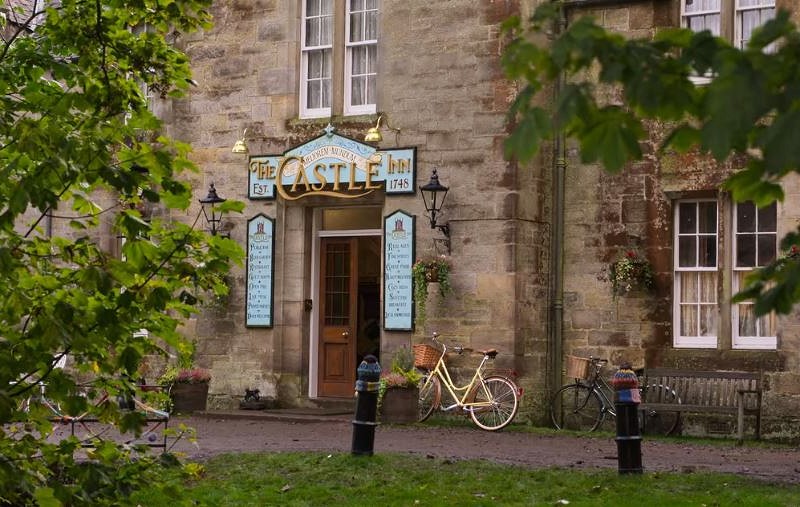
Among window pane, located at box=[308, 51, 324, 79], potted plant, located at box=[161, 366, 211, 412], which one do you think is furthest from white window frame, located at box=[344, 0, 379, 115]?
potted plant, located at box=[161, 366, 211, 412]

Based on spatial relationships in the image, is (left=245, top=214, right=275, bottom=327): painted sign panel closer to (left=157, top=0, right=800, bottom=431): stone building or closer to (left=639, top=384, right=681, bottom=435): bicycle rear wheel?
(left=157, top=0, right=800, bottom=431): stone building

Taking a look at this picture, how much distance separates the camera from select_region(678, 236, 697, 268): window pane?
16984 millimetres

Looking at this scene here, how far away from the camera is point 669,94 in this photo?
3.60 meters

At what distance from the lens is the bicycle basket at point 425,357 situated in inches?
685

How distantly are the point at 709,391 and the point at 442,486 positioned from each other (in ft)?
20.7

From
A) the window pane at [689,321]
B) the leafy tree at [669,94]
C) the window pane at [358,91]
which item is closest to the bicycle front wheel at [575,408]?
the window pane at [689,321]

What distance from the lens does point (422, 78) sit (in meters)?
18.3

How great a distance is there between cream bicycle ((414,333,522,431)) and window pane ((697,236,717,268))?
→ 2794 mm

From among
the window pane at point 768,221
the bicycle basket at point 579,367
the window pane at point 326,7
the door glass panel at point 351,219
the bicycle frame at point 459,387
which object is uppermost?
the window pane at point 326,7

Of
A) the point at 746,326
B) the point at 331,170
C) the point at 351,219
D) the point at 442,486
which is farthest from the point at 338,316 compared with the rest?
the point at 442,486

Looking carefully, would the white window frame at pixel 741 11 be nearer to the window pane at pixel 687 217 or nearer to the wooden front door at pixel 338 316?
the window pane at pixel 687 217

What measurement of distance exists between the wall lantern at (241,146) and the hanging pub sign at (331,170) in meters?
0.17

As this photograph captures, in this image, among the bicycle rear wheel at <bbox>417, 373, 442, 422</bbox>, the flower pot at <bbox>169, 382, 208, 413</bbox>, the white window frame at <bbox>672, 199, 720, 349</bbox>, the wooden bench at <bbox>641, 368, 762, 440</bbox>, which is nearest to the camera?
the wooden bench at <bbox>641, 368, 762, 440</bbox>

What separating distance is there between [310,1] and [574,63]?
16378mm
